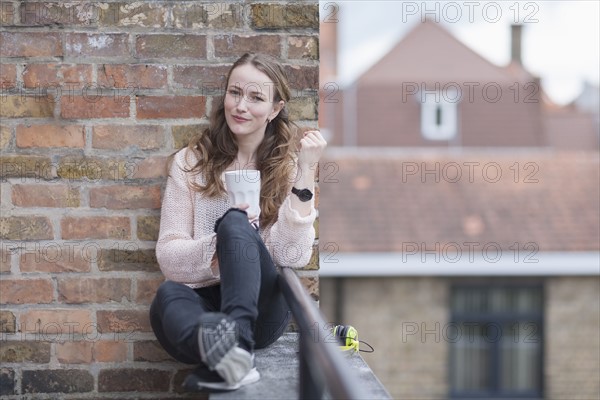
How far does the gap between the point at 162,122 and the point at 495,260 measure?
9.51 m

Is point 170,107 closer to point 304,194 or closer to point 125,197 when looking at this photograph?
point 125,197

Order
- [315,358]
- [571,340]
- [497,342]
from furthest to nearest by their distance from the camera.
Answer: [497,342] → [571,340] → [315,358]

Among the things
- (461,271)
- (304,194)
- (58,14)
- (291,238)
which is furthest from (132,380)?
(461,271)

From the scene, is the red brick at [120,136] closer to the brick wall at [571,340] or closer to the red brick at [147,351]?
the red brick at [147,351]

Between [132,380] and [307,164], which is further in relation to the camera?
[132,380]

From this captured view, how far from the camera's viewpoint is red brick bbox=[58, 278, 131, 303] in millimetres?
2424

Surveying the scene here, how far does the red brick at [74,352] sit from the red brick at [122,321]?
0.22 ft

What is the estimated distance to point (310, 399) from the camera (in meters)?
1.72

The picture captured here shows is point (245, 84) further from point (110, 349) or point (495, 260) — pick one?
point (495, 260)

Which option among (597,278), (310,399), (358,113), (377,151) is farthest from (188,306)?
(358,113)

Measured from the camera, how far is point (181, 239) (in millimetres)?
2279

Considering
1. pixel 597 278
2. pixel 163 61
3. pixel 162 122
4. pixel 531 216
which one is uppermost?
pixel 163 61

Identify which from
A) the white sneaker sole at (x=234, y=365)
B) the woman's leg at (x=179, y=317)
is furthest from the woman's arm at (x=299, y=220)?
the white sneaker sole at (x=234, y=365)

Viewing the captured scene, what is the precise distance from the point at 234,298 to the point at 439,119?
1553cm
